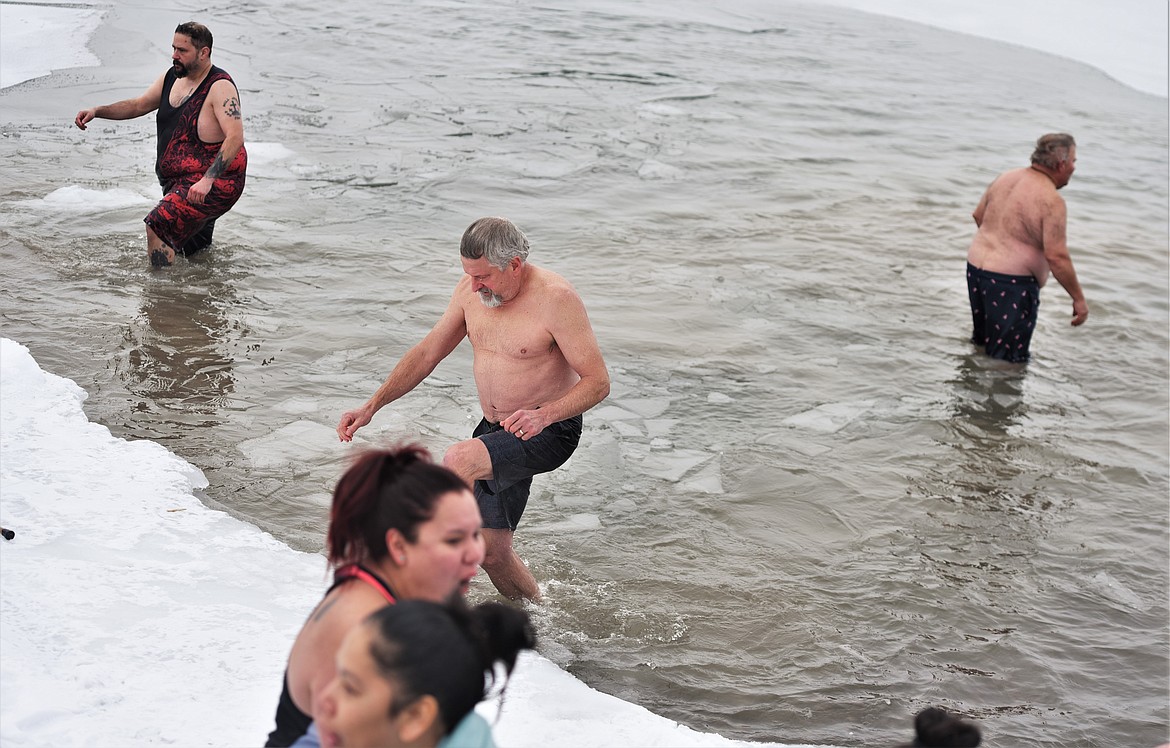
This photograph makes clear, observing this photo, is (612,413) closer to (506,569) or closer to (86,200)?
(506,569)

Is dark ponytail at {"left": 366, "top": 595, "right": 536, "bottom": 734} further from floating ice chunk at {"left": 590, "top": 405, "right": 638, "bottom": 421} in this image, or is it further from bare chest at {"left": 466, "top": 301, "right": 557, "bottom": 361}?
floating ice chunk at {"left": 590, "top": 405, "right": 638, "bottom": 421}

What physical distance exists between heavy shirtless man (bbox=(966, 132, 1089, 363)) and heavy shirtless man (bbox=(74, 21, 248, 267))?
4.58m

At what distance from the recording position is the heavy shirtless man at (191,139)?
23.2 feet

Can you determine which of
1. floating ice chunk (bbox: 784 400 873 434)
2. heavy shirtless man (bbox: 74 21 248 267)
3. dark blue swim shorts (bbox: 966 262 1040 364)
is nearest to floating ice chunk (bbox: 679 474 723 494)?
floating ice chunk (bbox: 784 400 873 434)

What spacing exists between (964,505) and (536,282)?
9.51 feet

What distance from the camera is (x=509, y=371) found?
425cm

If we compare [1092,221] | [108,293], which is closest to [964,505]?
[108,293]

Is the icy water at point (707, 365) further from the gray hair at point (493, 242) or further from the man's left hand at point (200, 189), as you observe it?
the gray hair at point (493, 242)

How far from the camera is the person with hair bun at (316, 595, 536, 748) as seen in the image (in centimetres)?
192

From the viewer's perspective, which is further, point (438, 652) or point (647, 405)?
point (647, 405)

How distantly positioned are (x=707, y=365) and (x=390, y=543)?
16.8 feet

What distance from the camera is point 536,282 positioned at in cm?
420

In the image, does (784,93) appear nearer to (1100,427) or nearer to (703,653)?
(1100,427)

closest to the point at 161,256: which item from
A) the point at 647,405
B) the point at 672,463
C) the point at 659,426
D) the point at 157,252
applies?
the point at 157,252
